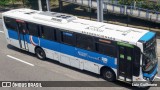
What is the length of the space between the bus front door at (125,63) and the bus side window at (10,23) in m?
9.14

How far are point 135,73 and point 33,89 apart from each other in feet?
19.2

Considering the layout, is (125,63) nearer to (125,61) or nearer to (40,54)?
(125,61)

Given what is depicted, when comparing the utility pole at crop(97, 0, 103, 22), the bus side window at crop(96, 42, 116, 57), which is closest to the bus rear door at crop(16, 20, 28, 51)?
the bus side window at crop(96, 42, 116, 57)

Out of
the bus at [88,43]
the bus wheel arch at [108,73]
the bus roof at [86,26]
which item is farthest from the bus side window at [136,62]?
the bus wheel arch at [108,73]

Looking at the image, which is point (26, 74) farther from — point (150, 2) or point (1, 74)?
point (150, 2)

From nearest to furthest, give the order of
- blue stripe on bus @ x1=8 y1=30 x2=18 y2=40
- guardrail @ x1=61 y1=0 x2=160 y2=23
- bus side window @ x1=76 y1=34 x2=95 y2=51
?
bus side window @ x1=76 y1=34 x2=95 y2=51 → blue stripe on bus @ x1=8 y1=30 x2=18 y2=40 → guardrail @ x1=61 y1=0 x2=160 y2=23

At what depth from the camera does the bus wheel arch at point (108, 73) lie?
15.1 metres

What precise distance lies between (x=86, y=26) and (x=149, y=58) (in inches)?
172

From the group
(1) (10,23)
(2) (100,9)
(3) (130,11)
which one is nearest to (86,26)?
(1) (10,23)

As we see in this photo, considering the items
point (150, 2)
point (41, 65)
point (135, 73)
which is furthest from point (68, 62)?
point (150, 2)

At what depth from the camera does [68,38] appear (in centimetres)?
1648

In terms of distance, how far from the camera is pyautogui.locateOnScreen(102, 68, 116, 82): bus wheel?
1516 cm

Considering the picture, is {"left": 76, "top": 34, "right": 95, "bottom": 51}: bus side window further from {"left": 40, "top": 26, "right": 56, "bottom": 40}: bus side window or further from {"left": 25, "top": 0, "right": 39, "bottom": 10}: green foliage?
{"left": 25, "top": 0, "right": 39, "bottom": 10}: green foliage

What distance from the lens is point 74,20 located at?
1739 cm
